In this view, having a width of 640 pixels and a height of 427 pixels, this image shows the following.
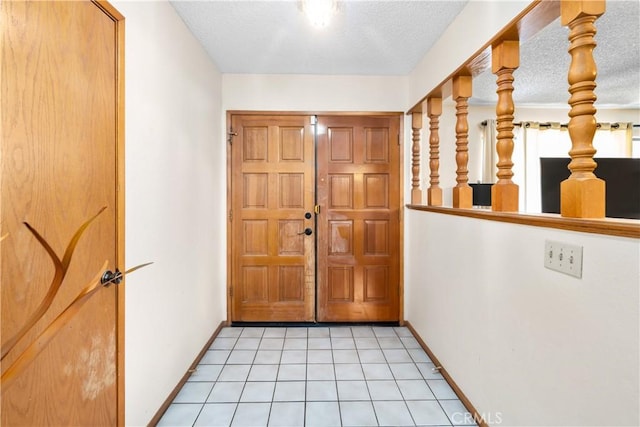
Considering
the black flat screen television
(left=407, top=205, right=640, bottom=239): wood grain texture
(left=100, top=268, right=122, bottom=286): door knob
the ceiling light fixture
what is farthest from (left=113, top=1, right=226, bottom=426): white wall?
the black flat screen television

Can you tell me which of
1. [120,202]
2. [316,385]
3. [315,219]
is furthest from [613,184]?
[120,202]

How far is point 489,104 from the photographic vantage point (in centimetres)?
380

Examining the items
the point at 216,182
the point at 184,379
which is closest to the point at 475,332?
the point at 184,379

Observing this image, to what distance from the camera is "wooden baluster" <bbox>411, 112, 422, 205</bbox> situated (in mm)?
2971

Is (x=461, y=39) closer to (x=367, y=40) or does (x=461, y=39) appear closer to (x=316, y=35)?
(x=367, y=40)

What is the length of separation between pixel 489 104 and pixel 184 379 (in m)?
4.23

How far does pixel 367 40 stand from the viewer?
2396 millimetres

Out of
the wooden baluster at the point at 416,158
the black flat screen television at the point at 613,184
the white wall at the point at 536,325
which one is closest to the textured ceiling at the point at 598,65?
the wooden baluster at the point at 416,158

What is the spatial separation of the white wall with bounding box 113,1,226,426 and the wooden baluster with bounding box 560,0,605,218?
6.13 feet

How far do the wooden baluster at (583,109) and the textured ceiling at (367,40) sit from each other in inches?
42.6

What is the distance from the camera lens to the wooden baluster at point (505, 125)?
5.02 ft

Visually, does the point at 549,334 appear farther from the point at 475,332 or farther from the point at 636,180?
the point at 636,180

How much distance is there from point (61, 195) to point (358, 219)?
2399 mm

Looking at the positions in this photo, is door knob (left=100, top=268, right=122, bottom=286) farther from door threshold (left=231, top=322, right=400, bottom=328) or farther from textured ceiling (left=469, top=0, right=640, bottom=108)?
textured ceiling (left=469, top=0, right=640, bottom=108)
